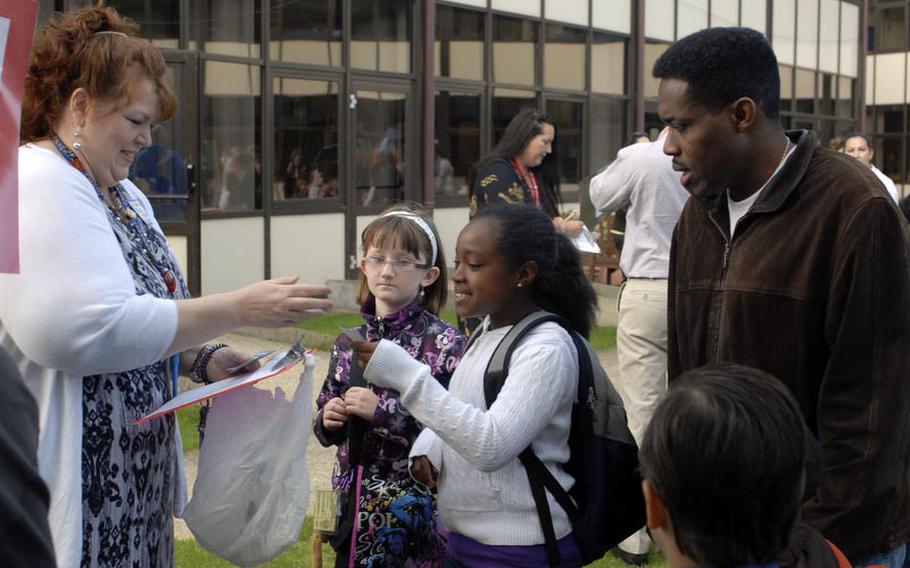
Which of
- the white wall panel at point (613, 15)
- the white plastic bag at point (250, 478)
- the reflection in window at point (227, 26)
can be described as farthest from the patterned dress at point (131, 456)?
the white wall panel at point (613, 15)

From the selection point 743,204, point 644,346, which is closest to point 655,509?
point 743,204

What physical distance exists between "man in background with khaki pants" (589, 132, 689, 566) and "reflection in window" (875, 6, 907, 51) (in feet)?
89.3

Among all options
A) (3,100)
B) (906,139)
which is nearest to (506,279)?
(3,100)

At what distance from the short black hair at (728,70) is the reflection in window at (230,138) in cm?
967

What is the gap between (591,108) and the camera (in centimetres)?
1742

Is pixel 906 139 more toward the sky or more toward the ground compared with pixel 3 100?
more toward the sky

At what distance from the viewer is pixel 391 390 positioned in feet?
11.3

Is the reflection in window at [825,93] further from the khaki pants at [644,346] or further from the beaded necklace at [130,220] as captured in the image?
the beaded necklace at [130,220]

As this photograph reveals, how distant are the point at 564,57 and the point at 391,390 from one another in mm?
14002

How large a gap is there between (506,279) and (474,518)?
2.20 ft

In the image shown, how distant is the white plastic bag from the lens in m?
3.04

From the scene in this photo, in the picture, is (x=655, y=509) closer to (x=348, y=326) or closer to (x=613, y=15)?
(x=348, y=326)

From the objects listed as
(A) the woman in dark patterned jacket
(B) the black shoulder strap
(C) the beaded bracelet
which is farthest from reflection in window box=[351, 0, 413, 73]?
(C) the beaded bracelet

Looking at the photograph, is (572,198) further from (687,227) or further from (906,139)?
(906,139)
